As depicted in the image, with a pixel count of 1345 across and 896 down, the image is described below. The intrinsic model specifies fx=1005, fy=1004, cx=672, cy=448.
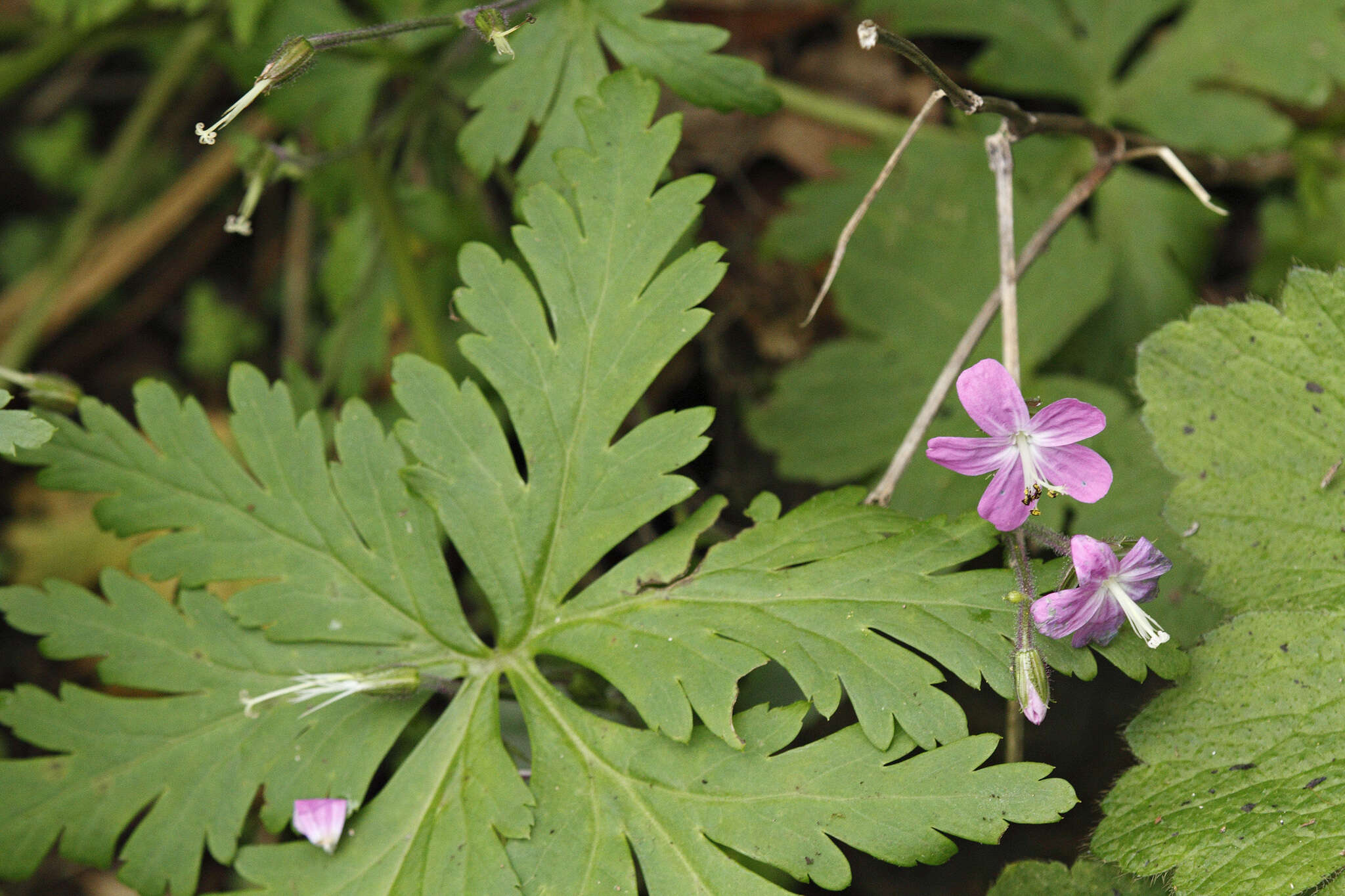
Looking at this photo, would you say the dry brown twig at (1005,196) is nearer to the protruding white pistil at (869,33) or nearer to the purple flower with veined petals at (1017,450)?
the protruding white pistil at (869,33)

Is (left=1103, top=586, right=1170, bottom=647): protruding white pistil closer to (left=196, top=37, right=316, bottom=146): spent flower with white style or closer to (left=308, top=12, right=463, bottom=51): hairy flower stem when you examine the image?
(left=308, top=12, right=463, bottom=51): hairy flower stem

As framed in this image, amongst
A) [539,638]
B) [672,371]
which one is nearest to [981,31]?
[672,371]

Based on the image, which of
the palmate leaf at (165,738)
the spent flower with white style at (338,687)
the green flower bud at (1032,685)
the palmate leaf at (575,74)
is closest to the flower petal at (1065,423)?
the green flower bud at (1032,685)

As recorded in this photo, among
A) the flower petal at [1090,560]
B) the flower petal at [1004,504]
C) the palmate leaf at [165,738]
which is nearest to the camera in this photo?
the flower petal at [1090,560]

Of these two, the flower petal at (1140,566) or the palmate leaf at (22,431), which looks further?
the palmate leaf at (22,431)

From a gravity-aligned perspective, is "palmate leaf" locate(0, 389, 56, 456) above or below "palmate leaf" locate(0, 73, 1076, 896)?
above

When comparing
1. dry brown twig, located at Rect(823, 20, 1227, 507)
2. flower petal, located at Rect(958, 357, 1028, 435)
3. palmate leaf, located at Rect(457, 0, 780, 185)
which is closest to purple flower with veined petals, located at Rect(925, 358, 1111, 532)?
flower petal, located at Rect(958, 357, 1028, 435)

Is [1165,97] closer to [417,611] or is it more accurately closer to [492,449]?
[492,449]
